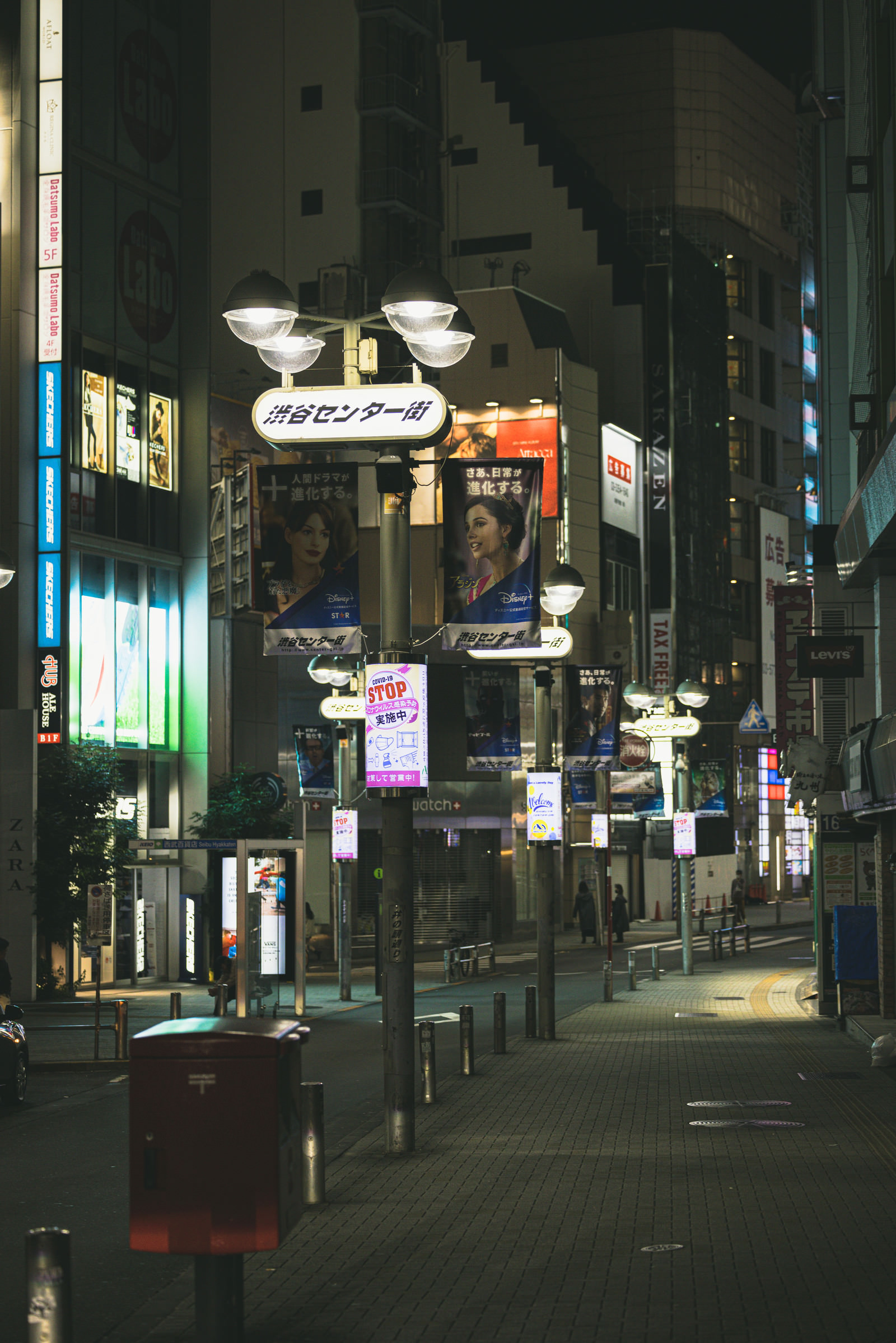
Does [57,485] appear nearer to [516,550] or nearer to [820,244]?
[820,244]

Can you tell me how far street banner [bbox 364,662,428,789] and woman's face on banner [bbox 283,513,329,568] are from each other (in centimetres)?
143

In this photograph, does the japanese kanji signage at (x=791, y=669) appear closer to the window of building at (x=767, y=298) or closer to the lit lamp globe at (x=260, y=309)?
the lit lamp globe at (x=260, y=309)

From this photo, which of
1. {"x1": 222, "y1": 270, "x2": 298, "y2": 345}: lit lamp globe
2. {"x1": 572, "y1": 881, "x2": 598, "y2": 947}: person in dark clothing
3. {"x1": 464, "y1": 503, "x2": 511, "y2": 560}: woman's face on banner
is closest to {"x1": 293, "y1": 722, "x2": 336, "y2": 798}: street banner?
{"x1": 572, "y1": 881, "x2": 598, "y2": 947}: person in dark clothing

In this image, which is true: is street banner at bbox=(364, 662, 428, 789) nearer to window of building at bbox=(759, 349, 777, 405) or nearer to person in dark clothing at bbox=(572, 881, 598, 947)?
person in dark clothing at bbox=(572, 881, 598, 947)

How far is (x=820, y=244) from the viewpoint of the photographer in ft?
108

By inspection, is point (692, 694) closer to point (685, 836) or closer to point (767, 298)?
point (685, 836)

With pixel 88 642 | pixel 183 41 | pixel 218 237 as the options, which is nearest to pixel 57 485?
pixel 88 642

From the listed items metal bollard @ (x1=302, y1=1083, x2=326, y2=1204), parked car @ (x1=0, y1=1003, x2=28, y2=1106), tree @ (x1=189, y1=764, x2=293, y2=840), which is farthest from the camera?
tree @ (x1=189, y1=764, x2=293, y2=840)

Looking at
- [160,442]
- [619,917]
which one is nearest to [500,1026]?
[160,442]

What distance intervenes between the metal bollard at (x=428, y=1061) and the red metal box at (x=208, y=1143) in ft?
30.0

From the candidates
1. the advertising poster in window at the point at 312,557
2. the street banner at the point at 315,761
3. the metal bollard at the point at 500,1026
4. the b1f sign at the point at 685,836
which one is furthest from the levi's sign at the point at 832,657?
the advertising poster in window at the point at 312,557

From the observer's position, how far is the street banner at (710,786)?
Answer: 4053 centimetres

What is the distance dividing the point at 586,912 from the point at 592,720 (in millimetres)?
24216

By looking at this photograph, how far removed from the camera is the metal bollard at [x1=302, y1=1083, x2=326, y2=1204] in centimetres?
1150
